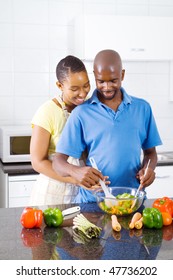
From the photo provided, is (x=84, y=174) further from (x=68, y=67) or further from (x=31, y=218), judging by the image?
(x=68, y=67)

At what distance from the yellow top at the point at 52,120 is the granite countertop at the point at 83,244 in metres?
0.50

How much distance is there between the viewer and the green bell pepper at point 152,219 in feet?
5.16

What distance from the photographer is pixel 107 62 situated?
174cm

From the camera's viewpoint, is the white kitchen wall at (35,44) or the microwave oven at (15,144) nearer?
the microwave oven at (15,144)

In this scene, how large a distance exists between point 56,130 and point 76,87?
9.4 inches

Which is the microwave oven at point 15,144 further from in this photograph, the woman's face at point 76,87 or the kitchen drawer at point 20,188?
the woman's face at point 76,87

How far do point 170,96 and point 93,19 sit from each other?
3.33ft

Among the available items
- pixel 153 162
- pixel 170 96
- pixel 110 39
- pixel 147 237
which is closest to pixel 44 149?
pixel 153 162

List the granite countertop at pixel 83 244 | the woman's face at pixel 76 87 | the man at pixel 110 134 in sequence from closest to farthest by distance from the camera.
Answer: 1. the granite countertop at pixel 83 244
2. the man at pixel 110 134
3. the woman's face at pixel 76 87

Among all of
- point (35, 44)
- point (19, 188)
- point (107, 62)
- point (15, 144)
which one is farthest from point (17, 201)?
point (107, 62)

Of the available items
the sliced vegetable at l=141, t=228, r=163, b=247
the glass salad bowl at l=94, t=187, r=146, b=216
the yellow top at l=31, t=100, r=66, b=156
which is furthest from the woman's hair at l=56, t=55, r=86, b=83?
the sliced vegetable at l=141, t=228, r=163, b=247

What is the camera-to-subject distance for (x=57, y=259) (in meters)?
1.31

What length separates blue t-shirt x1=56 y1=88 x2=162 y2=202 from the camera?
5.98 ft

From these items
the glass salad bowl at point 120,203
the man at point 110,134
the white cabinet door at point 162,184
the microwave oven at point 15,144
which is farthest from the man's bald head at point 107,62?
the white cabinet door at point 162,184
